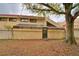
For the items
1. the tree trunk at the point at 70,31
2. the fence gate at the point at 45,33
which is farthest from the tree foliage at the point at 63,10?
the fence gate at the point at 45,33

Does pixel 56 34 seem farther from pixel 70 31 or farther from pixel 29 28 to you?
pixel 29 28

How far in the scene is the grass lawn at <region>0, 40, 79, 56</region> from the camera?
3.99ft

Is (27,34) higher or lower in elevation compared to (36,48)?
higher

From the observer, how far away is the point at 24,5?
125 cm

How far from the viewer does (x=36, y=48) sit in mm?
1249

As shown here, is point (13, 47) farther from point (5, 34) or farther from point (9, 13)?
point (9, 13)

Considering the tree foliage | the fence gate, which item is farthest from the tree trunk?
the fence gate

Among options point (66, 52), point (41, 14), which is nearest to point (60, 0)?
point (41, 14)

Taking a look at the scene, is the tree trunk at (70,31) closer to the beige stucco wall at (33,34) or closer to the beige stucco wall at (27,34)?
the beige stucco wall at (33,34)

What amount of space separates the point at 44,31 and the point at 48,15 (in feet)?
0.51

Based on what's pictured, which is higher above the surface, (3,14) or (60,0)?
(60,0)

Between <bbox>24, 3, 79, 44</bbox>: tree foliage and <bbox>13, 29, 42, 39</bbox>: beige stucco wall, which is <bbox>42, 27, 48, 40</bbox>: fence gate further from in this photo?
<bbox>24, 3, 79, 44</bbox>: tree foliage

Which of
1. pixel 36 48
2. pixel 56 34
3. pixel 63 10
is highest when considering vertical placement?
pixel 63 10

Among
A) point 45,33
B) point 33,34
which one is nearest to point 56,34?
point 45,33
